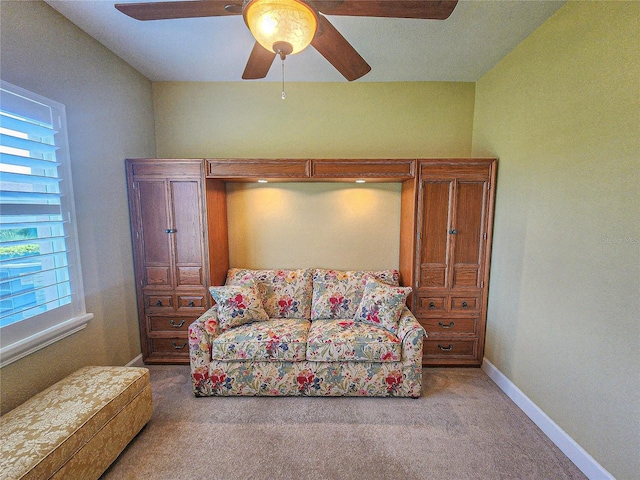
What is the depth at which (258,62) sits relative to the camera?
1585 mm

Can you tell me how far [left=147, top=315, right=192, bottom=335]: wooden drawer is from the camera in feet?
8.30

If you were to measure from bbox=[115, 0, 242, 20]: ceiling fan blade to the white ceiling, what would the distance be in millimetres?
648

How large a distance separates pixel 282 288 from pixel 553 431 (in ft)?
7.48

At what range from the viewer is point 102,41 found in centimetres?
205

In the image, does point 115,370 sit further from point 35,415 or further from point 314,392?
point 314,392

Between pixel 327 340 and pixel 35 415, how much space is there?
174cm

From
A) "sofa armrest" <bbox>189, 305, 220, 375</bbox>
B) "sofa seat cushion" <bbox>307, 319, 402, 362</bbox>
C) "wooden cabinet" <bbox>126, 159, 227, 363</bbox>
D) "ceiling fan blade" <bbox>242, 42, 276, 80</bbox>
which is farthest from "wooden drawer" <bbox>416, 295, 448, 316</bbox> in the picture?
"ceiling fan blade" <bbox>242, 42, 276, 80</bbox>

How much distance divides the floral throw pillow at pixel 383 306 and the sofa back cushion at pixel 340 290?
15 centimetres

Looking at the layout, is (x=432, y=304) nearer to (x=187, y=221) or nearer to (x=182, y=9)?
(x=187, y=221)

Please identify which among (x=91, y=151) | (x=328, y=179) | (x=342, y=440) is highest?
(x=91, y=151)

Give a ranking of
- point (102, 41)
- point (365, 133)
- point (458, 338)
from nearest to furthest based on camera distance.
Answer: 1. point (102, 41)
2. point (458, 338)
3. point (365, 133)

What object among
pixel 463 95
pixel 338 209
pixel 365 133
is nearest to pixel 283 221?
pixel 338 209

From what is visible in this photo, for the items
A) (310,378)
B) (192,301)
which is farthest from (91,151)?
(310,378)

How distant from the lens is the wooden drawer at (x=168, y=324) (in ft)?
8.30
